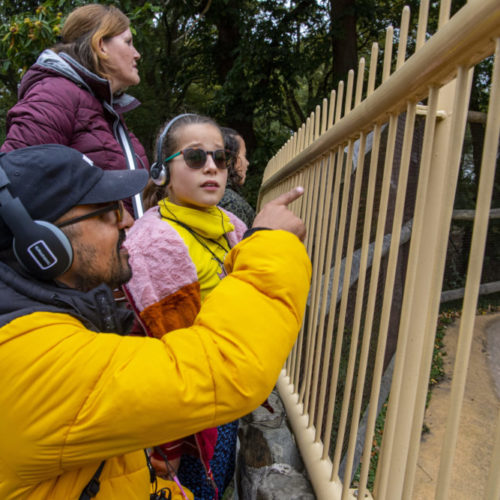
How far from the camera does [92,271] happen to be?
123cm

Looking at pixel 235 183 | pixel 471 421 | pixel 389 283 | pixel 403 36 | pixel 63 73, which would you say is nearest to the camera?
pixel 403 36

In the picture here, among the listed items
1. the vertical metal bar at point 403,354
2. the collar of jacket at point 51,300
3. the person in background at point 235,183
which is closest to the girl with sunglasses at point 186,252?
the collar of jacket at point 51,300

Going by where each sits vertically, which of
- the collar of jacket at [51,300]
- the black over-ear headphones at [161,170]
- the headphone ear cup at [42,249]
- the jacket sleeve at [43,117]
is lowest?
the collar of jacket at [51,300]

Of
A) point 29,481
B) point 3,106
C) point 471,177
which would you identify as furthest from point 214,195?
point 3,106

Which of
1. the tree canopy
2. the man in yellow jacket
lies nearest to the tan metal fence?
the man in yellow jacket

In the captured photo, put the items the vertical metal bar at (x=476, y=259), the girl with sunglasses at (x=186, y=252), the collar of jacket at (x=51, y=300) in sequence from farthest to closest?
1. the girl with sunglasses at (x=186, y=252)
2. the collar of jacket at (x=51, y=300)
3. the vertical metal bar at (x=476, y=259)

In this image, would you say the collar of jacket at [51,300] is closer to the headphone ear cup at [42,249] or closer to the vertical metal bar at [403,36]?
the headphone ear cup at [42,249]

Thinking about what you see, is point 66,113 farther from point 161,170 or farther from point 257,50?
point 257,50

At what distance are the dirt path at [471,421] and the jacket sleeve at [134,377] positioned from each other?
275cm

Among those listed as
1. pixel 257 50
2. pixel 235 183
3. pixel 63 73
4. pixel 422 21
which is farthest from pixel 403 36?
pixel 257 50

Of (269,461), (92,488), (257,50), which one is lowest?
(269,461)

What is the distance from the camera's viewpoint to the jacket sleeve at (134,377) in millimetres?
940

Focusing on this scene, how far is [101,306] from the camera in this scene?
1186 mm

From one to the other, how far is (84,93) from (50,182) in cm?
130
